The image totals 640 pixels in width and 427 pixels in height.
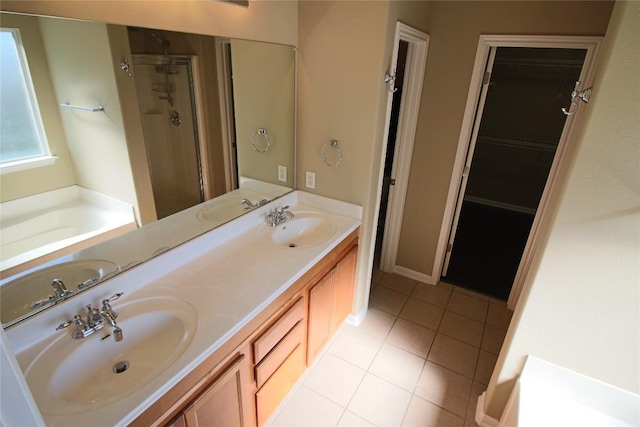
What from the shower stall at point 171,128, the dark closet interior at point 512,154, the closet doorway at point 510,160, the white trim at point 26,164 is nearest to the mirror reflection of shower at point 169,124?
the shower stall at point 171,128

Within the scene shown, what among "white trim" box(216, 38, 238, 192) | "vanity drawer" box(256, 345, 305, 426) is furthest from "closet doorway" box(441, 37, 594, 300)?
"white trim" box(216, 38, 238, 192)

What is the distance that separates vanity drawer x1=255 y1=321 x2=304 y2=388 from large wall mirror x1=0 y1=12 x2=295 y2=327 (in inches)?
27.1

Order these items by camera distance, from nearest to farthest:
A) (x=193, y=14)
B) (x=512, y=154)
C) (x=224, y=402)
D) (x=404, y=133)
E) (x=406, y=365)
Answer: (x=224, y=402)
(x=193, y=14)
(x=406, y=365)
(x=404, y=133)
(x=512, y=154)

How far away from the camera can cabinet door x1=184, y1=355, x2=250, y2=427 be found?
121 centimetres

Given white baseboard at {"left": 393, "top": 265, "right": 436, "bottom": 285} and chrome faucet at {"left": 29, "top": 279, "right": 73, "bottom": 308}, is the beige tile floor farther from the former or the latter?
chrome faucet at {"left": 29, "top": 279, "right": 73, "bottom": 308}

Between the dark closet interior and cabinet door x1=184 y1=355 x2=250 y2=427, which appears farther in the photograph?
the dark closet interior

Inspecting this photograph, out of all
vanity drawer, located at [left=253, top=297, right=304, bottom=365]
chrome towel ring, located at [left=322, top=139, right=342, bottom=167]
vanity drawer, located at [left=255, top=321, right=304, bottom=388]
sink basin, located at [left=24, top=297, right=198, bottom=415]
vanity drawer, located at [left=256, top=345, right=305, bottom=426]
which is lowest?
vanity drawer, located at [left=256, top=345, right=305, bottom=426]

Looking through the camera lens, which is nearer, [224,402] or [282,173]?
[224,402]

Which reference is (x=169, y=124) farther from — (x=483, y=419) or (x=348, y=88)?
(x=483, y=419)

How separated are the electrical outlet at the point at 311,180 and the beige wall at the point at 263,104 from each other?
13 cm

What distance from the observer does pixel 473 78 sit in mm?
2398

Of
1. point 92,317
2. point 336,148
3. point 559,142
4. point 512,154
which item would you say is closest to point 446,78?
point 559,142

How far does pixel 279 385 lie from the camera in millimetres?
1775

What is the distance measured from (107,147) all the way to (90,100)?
0.18 metres
